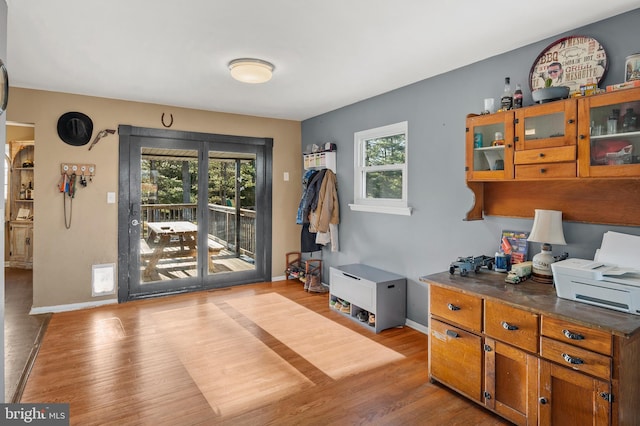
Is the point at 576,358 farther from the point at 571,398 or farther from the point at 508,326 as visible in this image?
the point at 508,326

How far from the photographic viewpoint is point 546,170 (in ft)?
7.60

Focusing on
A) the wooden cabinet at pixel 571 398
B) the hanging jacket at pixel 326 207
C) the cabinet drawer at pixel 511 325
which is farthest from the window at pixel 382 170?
the wooden cabinet at pixel 571 398

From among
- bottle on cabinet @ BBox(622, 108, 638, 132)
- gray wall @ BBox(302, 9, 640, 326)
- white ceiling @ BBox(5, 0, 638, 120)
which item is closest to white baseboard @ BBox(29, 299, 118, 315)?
white ceiling @ BBox(5, 0, 638, 120)

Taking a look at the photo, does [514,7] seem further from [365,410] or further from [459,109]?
[365,410]

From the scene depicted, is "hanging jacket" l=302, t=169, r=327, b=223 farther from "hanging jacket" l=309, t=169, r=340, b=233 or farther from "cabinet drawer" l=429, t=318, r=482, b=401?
"cabinet drawer" l=429, t=318, r=482, b=401

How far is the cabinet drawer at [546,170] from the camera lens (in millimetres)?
2209

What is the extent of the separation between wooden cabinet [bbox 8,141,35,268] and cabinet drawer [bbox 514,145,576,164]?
707 centimetres

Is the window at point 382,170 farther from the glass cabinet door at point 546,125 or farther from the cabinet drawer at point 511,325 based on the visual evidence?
the cabinet drawer at point 511,325

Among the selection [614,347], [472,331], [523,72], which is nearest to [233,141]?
[523,72]

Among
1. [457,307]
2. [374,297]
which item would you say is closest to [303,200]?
[374,297]

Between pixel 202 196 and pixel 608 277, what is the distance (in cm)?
431

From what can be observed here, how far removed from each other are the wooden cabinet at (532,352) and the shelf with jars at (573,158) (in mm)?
597

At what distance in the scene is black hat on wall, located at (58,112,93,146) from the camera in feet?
13.4

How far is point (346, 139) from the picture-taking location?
466cm
